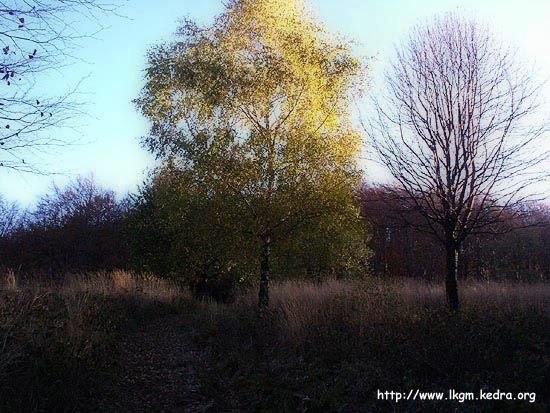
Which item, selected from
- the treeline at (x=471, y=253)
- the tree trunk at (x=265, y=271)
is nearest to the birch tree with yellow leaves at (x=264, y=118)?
the tree trunk at (x=265, y=271)

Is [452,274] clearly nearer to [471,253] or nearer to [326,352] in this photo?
[326,352]

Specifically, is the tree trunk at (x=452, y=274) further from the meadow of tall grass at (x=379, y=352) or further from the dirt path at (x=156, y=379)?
the dirt path at (x=156, y=379)

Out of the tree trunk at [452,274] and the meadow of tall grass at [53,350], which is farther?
the tree trunk at [452,274]

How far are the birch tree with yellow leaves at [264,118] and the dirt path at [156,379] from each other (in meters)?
2.86

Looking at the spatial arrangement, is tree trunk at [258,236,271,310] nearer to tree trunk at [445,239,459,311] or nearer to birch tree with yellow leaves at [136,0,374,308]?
birch tree with yellow leaves at [136,0,374,308]

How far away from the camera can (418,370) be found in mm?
6398

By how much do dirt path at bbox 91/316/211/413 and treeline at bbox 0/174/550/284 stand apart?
2.66 meters

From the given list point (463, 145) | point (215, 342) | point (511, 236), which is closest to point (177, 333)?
point (215, 342)

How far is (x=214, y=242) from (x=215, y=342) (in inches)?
105

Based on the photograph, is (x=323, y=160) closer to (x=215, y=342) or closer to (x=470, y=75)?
(x=470, y=75)

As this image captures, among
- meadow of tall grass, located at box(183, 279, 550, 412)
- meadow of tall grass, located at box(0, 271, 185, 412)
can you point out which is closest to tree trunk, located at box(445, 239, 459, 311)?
meadow of tall grass, located at box(183, 279, 550, 412)

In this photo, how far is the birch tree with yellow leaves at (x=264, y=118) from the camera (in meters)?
11.2

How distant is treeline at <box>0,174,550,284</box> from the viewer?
11648 millimetres

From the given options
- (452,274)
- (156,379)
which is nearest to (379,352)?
(452,274)
